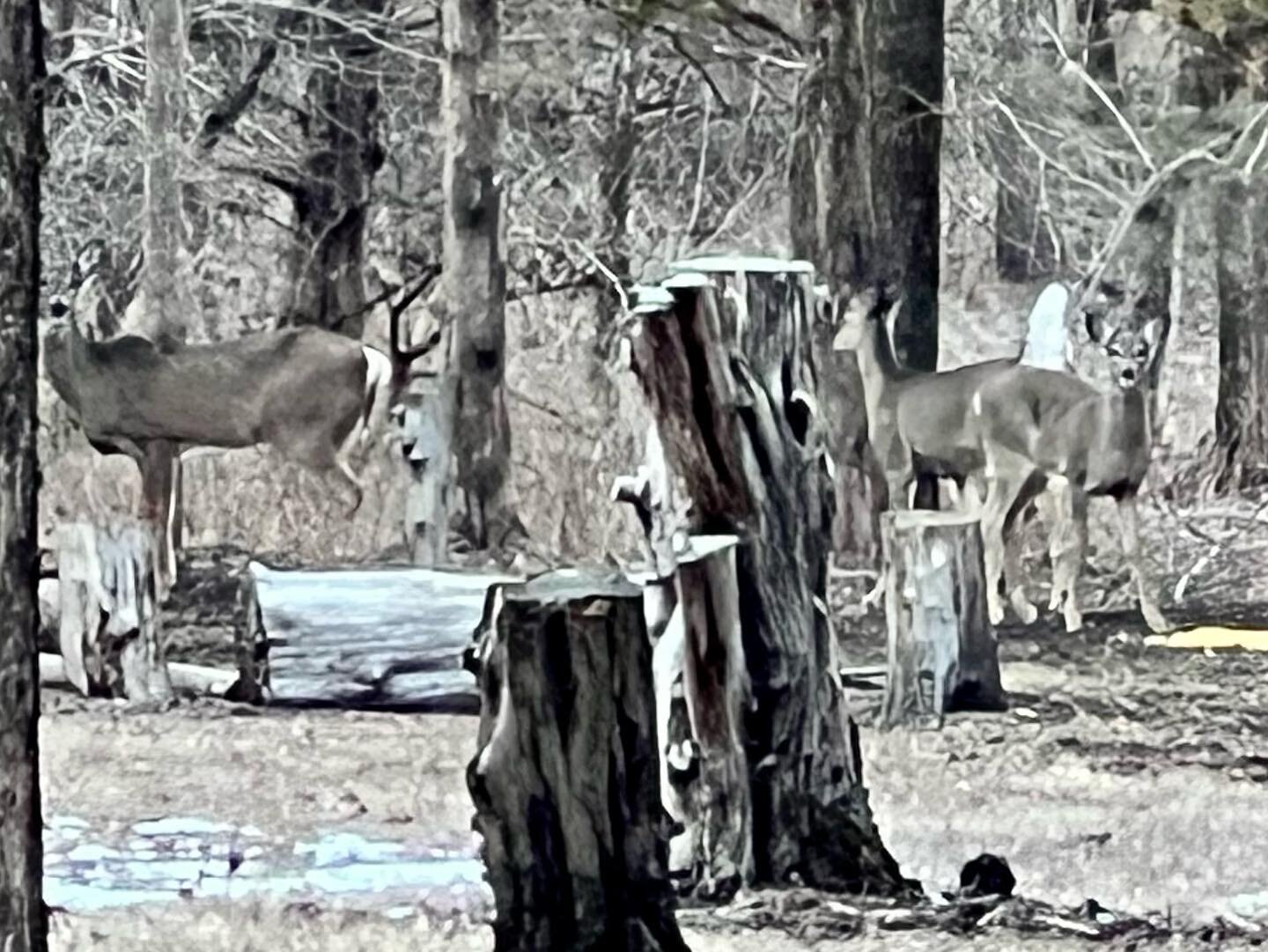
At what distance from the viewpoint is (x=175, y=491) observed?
2922 mm

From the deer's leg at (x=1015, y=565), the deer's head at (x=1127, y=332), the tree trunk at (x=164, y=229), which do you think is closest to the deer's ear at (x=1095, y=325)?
the deer's head at (x=1127, y=332)

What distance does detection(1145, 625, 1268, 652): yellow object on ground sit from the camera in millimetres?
2904

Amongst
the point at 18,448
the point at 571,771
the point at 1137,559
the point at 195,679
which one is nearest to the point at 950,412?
the point at 1137,559

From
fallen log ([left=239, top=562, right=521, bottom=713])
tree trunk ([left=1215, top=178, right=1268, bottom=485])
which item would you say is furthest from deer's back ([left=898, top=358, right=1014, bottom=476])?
fallen log ([left=239, top=562, right=521, bottom=713])

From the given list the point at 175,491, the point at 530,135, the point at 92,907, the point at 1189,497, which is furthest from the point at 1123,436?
the point at 92,907

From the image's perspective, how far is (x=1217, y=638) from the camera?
2.91 meters

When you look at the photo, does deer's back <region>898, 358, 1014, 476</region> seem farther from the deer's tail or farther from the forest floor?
the deer's tail

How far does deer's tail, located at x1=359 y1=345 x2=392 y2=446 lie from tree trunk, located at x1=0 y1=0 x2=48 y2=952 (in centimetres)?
40

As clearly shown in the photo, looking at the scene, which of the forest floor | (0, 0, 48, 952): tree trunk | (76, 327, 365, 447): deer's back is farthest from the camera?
(76, 327, 365, 447): deer's back

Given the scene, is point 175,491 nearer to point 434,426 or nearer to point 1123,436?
point 434,426

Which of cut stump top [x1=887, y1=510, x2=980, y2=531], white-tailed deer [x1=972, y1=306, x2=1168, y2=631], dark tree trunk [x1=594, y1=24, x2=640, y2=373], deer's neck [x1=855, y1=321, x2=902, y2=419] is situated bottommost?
cut stump top [x1=887, y1=510, x2=980, y2=531]

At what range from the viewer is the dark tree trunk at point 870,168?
290 cm

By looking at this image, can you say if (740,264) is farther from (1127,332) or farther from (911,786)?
(911,786)

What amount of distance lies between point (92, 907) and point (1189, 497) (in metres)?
1.36
